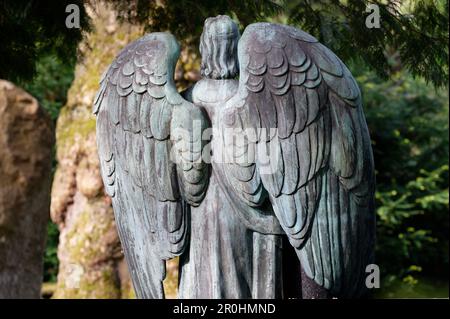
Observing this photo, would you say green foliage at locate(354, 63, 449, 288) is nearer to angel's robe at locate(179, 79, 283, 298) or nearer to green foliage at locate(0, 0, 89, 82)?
green foliage at locate(0, 0, 89, 82)

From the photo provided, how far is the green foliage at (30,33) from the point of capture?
18.5 feet

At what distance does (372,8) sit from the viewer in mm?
5441

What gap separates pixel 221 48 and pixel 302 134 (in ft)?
1.71

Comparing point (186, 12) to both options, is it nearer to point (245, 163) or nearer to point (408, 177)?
point (245, 163)

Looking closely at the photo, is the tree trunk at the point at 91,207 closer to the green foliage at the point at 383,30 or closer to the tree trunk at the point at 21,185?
the green foliage at the point at 383,30

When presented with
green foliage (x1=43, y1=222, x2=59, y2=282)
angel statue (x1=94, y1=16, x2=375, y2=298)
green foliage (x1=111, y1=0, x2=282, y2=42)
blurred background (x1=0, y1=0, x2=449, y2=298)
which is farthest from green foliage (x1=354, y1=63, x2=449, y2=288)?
angel statue (x1=94, y1=16, x2=375, y2=298)

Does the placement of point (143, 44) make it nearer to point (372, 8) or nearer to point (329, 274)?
point (329, 274)

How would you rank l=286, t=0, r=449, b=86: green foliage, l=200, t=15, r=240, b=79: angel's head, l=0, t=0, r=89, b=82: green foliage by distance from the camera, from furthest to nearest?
l=0, t=0, r=89, b=82: green foliage → l=286, t=0, r=449, b=86: green foliage → l=200, t=15, r=240, b=79: angel's head

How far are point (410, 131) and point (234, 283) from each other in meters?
7.01

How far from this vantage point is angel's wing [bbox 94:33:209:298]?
3752 millimetres

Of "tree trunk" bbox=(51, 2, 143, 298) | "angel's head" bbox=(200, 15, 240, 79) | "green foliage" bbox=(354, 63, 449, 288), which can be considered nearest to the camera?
"angel's head" bbox=(200, 15, 240, 79)

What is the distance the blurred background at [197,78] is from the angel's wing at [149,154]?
0.32m

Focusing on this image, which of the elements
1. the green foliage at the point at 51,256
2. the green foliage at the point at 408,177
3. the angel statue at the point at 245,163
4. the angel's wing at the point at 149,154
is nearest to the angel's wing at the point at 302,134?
the angel statue at the point at 245,163

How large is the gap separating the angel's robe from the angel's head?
0.15ft
